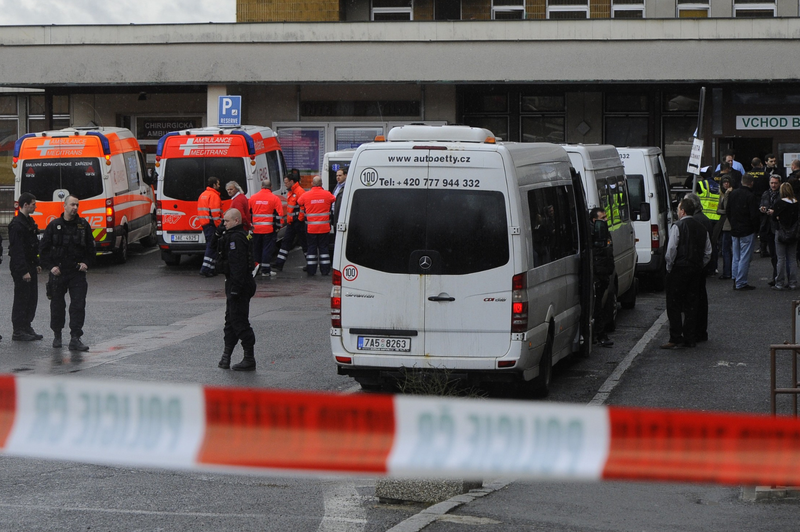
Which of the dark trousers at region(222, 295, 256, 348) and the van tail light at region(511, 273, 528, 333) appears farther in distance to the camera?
the dark trousers at region(222, 295, 256, 348)

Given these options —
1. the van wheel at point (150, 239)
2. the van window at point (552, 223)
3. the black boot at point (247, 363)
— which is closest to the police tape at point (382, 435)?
the van window at point (552, 223)

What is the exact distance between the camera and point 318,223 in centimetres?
2092

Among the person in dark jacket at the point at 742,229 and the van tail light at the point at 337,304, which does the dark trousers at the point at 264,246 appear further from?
the van tail light at the point at 337,304

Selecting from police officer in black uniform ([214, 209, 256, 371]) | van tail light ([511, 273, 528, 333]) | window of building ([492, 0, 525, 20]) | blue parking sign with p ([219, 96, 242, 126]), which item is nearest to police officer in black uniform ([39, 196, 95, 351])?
police officer in black uniform ([214, 209, 256, 371])

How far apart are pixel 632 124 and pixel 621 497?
25379mm

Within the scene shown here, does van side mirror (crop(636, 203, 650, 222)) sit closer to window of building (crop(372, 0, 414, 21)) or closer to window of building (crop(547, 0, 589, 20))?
window of building (crop(547, 0, 589, 20))

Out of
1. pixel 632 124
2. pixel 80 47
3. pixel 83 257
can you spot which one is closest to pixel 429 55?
pixel 632 124

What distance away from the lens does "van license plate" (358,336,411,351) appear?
958cm

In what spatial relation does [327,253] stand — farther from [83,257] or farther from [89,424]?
[89,424]

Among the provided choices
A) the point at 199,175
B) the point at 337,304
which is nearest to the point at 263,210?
the point at 199,175

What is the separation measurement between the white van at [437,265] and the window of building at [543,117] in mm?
22161

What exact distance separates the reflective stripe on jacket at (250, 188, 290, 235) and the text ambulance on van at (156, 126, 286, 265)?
159cm

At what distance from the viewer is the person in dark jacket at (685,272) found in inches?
506

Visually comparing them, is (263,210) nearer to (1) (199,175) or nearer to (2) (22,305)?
(1) (199,175)
